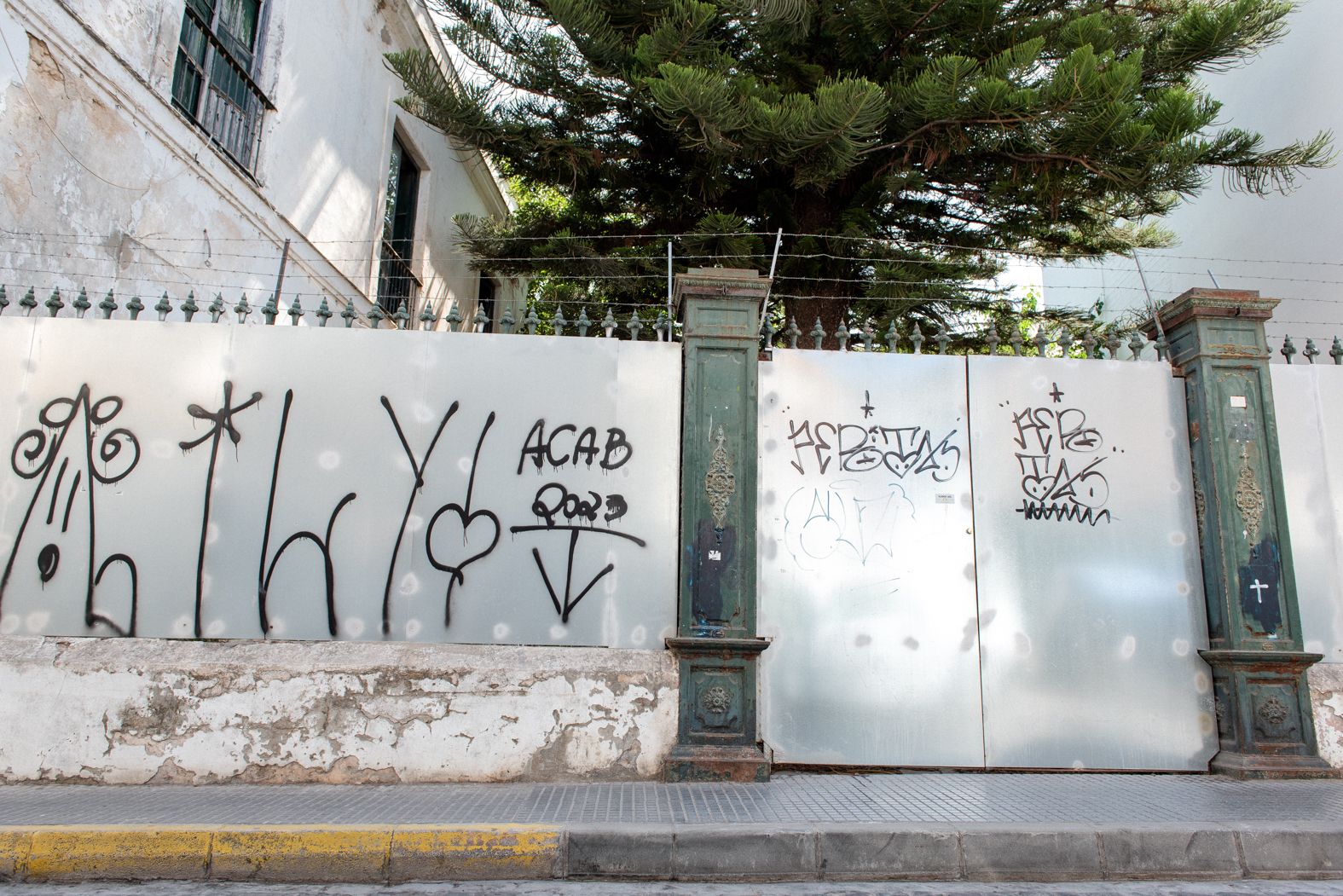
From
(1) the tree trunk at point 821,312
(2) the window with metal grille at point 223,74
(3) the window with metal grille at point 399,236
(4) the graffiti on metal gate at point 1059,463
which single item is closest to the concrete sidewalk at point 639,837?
(4) the graffiti on metal gate at point 1059,463

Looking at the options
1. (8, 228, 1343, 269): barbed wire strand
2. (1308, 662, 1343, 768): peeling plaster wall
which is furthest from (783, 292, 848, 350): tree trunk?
(1308, 662, 1343, 768): peeling plaster wall

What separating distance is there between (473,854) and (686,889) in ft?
2.69

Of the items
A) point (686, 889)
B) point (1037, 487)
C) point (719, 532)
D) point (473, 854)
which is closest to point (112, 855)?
point (473, 854)

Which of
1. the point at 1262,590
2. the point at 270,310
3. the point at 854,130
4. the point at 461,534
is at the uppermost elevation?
the point at 854,130

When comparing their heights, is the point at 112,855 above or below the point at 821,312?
below

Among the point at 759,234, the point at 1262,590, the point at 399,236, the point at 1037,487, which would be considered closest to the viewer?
the point at 1262,590

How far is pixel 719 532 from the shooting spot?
15.3 ft

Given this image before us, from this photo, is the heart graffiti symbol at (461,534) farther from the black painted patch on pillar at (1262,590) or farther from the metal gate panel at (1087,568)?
the black painted patch on pillar at (1262,590)

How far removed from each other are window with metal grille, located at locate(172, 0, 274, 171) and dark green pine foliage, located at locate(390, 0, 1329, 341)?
129 cm

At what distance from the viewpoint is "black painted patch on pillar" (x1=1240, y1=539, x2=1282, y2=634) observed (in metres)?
4.81

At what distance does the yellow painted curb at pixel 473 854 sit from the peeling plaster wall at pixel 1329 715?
414 cm

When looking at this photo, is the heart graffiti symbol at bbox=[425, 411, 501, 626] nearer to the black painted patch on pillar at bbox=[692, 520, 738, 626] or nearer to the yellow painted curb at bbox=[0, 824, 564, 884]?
the black painted patch on pillar at bbox=[692, 520, 738, 626]

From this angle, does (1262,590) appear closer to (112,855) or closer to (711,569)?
(711,569)

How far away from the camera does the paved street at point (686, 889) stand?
3.13 metres
